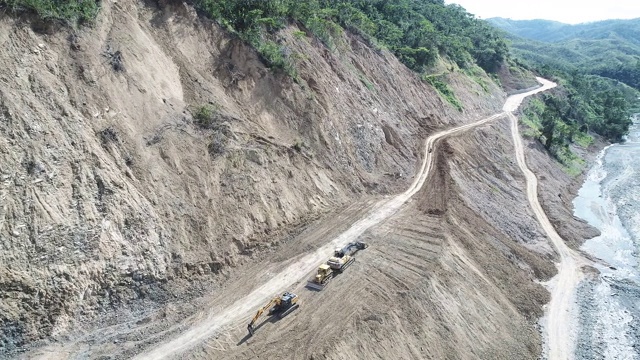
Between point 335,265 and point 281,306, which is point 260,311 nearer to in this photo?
A: point 281,306

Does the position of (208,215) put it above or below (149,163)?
below

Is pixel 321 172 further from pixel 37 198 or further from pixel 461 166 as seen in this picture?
pixel 37 198

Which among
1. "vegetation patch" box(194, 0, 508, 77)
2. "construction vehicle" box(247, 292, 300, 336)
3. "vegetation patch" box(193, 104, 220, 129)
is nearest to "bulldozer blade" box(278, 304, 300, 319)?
"construction vehicle" box(247, 292, 300, 336)

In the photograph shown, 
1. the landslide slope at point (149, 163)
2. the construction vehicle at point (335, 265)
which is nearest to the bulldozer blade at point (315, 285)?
the construction vehicle at point (335, 265)

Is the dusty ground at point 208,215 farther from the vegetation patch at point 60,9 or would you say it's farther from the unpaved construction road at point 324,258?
the vegetation patch at point 60,9

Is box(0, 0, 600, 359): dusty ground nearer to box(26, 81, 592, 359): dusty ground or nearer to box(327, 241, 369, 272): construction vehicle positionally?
box(26, 81, 592, 359): dusty ground

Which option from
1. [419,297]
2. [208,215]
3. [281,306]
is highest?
[208,215]

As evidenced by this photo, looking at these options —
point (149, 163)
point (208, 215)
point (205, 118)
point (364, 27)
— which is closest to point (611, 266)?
point (208, 215)
